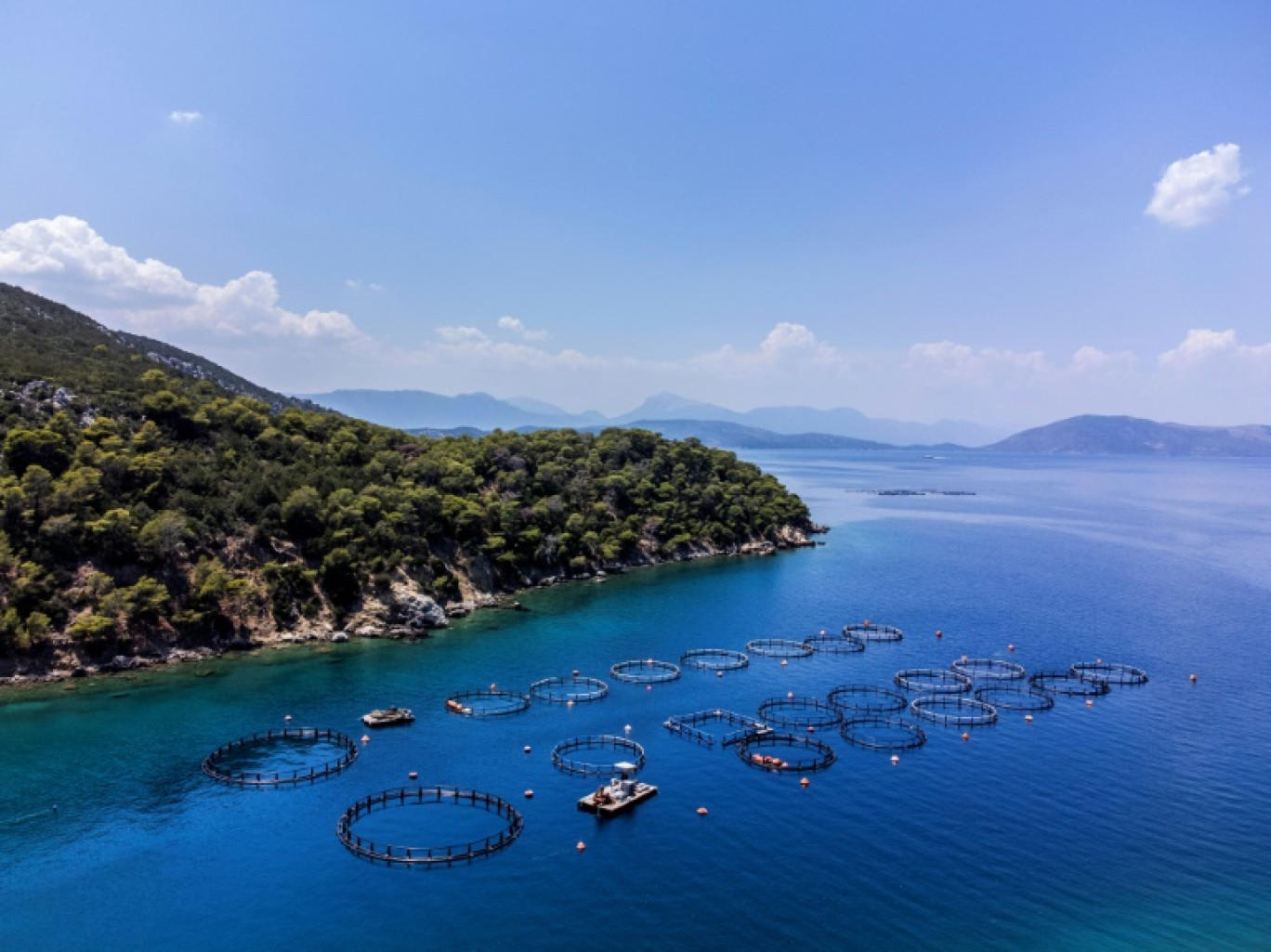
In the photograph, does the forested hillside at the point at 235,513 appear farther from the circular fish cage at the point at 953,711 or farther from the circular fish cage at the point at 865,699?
the circular fish cage at the point at 953,711

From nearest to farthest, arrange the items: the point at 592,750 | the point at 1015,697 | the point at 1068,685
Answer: the point at 592,750 < the point at 1015,697 < the point at 1068,685

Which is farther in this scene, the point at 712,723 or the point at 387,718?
the point at 712,723

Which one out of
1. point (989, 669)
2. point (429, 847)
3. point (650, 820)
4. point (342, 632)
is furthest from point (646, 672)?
point (429, 847)

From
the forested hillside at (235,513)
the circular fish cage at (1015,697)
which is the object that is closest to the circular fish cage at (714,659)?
the circular fish cage at (1015,697)

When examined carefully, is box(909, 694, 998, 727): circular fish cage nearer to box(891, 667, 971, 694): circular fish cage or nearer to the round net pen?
box(891, 667, 971, 694): circular fish cage

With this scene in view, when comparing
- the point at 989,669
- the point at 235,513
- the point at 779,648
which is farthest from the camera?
the point at 235,513

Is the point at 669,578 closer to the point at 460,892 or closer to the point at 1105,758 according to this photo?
the point at 1105,758

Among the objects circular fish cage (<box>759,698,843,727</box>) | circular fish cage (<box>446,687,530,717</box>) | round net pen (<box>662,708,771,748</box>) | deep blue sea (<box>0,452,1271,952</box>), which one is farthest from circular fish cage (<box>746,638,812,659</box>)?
circular fish cage (<box>446,687,530,717</box>)

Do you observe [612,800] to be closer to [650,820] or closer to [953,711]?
[650,820]
